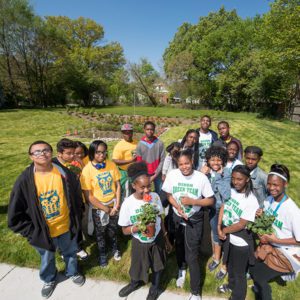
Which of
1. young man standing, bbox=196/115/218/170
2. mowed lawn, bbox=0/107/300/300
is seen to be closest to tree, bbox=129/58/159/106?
mowed lawn, bbox=0/107/300/300

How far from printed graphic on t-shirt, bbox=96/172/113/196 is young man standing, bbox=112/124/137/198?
0.84 metres

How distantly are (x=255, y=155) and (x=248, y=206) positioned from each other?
95 cm

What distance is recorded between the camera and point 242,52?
29.6 metres

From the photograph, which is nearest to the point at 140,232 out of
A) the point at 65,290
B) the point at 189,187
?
the point at 189,187

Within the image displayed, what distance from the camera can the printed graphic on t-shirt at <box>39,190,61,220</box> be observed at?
2.45 metres

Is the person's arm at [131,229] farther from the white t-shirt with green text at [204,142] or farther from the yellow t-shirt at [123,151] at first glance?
the white t-shirt with green text at [204,142]

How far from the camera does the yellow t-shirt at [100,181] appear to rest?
294cm

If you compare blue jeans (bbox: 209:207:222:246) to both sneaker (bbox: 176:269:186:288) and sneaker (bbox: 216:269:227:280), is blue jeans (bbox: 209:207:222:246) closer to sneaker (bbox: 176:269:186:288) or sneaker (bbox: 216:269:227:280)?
sneaker (bbox: 216:269:227:280)

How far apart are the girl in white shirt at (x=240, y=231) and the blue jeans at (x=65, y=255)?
2024mm

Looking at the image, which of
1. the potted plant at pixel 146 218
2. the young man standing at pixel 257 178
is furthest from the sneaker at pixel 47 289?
the young man standing at pixel 257 178

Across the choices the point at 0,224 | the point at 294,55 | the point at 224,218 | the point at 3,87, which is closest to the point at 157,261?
the point at 224,218

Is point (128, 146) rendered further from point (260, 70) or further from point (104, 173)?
point (260, 70)

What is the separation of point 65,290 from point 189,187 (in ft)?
7.14

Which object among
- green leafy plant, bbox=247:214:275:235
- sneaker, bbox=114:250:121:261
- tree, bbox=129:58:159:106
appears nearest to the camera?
green leafy plant, bbox=247:214:275:235
